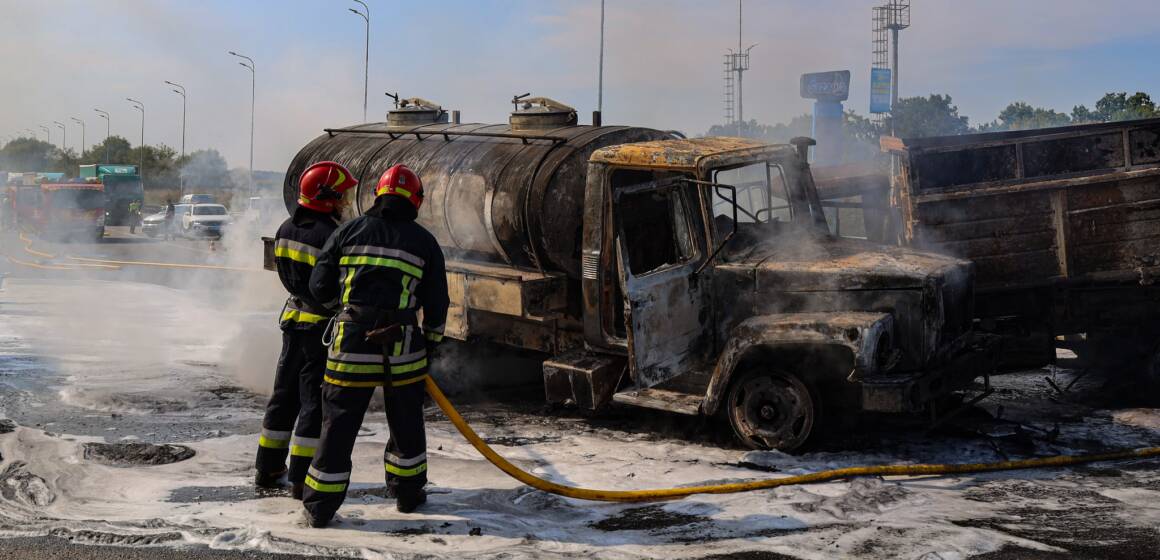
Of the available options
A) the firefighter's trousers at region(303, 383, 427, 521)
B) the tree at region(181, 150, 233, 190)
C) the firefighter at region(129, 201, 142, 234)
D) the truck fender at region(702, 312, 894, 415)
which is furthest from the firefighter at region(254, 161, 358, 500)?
the tree at region(181, 150, 233, 190)

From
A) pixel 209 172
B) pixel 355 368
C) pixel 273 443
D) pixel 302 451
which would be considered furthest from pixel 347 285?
pixel 209 172

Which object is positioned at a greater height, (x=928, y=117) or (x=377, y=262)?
(x=928, y=117)

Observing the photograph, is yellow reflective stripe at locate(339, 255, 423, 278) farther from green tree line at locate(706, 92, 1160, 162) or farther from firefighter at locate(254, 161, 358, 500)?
green tree line at locate(706, 92, 1160, 162)

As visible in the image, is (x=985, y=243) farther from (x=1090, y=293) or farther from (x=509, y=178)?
(x=509, y=178)

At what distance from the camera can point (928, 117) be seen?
185 feet

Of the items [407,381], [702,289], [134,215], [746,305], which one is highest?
[134,215]

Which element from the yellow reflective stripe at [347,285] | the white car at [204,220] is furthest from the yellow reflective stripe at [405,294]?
the white car at [204,220]

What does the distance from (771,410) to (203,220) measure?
110 feet

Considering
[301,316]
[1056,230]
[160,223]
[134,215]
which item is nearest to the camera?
[301,316]

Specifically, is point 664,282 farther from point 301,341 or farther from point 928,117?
point 928,117

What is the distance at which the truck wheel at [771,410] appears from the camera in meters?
6.96

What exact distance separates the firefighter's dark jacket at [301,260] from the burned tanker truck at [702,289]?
2019 mm

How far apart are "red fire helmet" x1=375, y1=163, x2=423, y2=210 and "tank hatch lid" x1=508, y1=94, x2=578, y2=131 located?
3517 millimetres

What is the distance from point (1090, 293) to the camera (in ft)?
28.9
